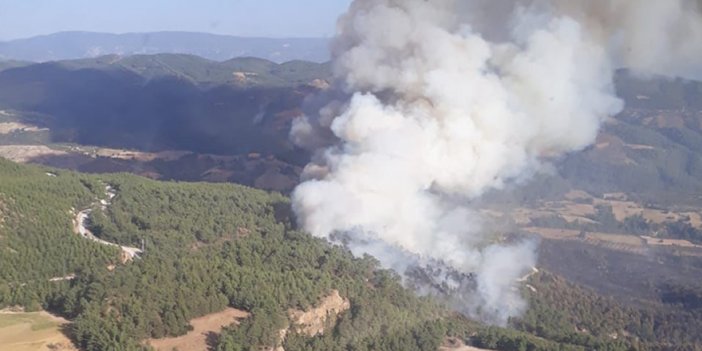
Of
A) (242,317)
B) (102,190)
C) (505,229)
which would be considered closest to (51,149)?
(102,190)

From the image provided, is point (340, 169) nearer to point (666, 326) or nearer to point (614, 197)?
point (666, 326)

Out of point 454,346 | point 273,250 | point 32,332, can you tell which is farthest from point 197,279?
point 454,346

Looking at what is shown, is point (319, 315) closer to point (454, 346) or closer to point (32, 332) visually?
point (454, 346)

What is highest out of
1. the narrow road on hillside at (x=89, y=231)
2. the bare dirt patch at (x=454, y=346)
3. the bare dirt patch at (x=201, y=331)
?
the narrow road on hillside at (x=89, y=231)

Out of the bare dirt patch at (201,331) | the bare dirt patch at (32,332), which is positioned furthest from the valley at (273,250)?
the bare dirt patch at (32,332)

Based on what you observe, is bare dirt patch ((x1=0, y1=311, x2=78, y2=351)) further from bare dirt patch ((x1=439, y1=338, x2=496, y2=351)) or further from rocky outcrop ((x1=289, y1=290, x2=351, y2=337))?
bare dirt patch ((x1=439, y1=338, x2=496, y2=351))

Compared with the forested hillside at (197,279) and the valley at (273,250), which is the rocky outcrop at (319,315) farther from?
the forested hillside at (197,279)
